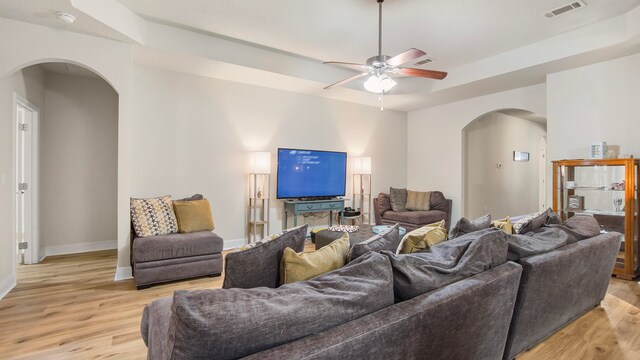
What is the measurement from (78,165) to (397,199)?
17.3ft

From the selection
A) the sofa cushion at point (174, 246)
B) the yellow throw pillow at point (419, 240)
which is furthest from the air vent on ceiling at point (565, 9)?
the sofa cushion at point (174, 246)

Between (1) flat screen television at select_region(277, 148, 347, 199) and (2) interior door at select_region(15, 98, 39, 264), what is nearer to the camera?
(2) interior door at select_region(15, 98, 39, 264)

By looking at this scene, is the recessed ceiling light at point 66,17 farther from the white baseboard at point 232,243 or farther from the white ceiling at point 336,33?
the white baseboard at point 232,243

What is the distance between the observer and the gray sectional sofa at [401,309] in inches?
35.7

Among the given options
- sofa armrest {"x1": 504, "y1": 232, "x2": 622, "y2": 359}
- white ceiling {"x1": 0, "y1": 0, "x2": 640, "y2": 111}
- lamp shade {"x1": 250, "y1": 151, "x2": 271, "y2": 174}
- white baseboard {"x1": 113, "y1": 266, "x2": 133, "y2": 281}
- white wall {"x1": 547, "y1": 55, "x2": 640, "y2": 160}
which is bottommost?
white baseboard {"x1": 113, "y1": 266, "x2": 133, "y2": 281}

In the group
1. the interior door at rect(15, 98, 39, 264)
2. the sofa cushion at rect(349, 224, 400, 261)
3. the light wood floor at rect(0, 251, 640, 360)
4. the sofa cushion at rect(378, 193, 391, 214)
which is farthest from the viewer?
the sofa cushion at rect(378, 193, 391, 214)

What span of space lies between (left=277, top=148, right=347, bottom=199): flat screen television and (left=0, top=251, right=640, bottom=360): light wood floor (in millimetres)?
2136

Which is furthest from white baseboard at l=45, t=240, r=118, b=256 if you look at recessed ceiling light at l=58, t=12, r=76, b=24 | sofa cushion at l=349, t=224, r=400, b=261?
sofa cushion at l=349, t=224, r=400, b=261

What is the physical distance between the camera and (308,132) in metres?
5.69

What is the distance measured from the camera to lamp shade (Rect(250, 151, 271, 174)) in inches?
191

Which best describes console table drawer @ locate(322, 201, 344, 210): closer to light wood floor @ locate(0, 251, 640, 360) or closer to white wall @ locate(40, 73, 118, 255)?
light wood floor @ locate(0, 251, 640, 360)

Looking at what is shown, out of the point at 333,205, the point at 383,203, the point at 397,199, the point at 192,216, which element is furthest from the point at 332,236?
the point at 397,199

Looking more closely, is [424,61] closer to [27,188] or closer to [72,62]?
[72,62]

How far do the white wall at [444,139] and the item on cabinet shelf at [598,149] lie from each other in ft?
5.05
